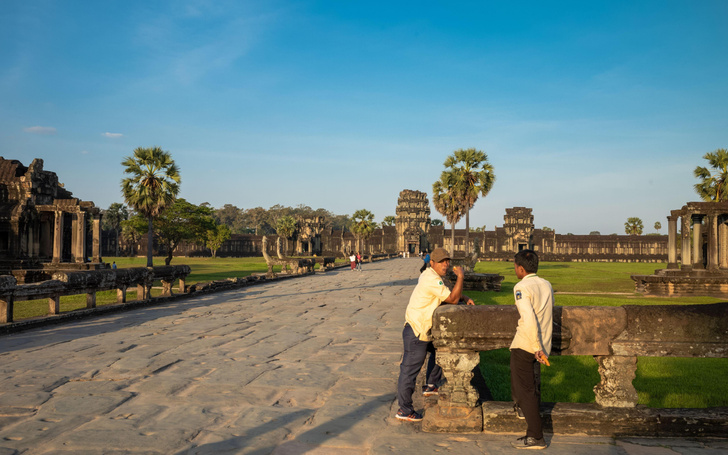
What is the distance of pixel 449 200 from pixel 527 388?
39.0m

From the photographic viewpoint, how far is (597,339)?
3721mm

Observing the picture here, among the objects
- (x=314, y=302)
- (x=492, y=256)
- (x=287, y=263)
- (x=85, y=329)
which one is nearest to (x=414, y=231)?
(x=492, y=256)

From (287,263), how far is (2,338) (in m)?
19.9

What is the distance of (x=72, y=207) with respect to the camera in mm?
21812

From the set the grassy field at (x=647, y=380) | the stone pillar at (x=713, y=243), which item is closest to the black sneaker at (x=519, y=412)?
the grassy field at (x=647, y=380)

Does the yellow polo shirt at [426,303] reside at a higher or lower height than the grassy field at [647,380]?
higher

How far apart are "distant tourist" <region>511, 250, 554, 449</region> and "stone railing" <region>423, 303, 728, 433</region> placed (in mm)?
171

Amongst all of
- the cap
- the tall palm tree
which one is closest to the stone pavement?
the cap

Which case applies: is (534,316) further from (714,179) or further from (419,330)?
(714,179)

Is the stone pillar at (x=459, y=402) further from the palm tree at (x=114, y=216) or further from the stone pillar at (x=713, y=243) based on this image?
the palm tree at (x=114, y=216)

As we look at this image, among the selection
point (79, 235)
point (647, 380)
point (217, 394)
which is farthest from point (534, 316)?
point (79, 235)

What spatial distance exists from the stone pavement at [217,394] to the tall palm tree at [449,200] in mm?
29762

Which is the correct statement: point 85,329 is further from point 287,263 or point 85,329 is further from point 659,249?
point 659,249

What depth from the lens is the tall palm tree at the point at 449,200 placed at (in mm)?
38062
